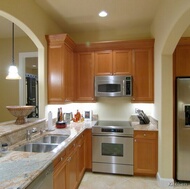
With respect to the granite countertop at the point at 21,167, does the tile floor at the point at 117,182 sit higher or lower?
lower

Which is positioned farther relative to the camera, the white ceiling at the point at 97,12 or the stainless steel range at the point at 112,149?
the stainless steel range at the point at 112,149

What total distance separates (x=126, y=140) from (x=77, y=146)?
98 cm

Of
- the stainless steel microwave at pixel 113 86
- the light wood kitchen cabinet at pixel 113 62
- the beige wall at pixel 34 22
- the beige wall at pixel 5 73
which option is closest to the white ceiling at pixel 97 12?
the beige wall at pixel 34 22

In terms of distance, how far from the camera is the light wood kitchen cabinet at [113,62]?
3441 millimetres

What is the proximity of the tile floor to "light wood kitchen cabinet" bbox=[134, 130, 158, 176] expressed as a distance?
0.49 ft

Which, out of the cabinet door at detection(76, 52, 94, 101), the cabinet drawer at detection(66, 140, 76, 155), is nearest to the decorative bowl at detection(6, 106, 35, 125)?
the cabinet drawer at detection(66, 140, 76, 155)

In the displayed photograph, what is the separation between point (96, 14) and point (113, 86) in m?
1.44

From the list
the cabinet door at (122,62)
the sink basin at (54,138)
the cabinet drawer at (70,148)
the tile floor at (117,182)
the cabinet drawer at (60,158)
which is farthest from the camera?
the cabinet door at (122,62)

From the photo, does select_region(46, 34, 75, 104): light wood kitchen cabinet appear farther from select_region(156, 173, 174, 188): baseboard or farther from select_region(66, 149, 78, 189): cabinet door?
select_region(156, 173, 174, 188): baseboard

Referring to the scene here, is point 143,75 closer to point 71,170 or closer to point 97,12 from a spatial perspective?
point 97,12

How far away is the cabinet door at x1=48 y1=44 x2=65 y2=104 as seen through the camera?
2.98 metres

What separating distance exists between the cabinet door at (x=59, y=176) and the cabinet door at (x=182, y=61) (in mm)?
2374

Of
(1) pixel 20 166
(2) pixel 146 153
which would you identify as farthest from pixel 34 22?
(2) pixel 146 153

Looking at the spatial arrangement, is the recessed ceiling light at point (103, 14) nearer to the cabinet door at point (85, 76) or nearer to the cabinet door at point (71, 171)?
the cabinet door at point (85, 76)
